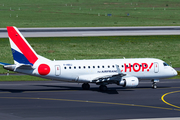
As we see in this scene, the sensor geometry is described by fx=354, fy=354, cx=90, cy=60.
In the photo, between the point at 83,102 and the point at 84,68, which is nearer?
the point at 83,102

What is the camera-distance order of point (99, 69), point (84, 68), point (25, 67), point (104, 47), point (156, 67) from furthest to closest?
point (104, 47) < point (156, 67) < point (99, 69) < point (84, 68) < point (25, 67)

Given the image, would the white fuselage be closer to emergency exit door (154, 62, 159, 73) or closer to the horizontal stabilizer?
emergency exit door (154, 62, 159, 73)

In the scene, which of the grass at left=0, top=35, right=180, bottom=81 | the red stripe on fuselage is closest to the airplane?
the red stripe on fuselage

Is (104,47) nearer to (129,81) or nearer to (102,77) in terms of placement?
(102,77)

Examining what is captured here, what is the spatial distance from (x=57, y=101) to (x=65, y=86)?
38.8 ft

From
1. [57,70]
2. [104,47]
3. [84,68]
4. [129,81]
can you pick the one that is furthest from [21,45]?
[104,47]

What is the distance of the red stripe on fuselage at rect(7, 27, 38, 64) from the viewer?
148 ft

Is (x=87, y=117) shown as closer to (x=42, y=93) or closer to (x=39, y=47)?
(x=42, y=93)

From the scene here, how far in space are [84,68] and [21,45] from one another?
8.79m

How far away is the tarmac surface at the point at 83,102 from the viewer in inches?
1332

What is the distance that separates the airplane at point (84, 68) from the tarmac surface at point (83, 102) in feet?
5.70

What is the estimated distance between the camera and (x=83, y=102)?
4012 centimetres

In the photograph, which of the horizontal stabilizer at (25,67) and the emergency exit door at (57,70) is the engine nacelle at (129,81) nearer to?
the emergency exit door at (57,70)

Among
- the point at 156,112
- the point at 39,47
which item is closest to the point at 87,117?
the point at 156,112
